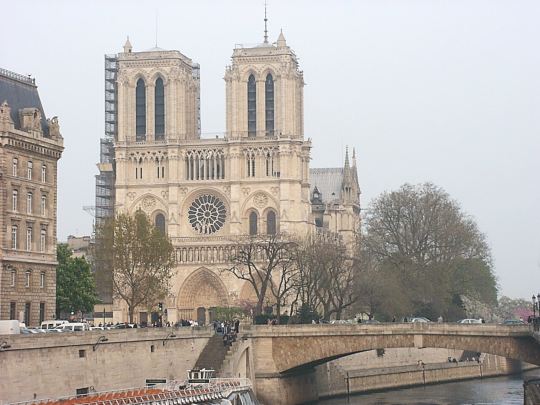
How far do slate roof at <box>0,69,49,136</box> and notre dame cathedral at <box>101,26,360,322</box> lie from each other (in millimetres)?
66337

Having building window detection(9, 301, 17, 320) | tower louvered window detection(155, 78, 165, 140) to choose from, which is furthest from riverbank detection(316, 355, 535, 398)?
tower louvered window detection(155, 78, 165, 140)

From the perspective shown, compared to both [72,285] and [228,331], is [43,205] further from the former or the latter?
[72,285]

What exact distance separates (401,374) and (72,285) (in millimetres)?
25097

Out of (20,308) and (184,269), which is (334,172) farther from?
(20,308)

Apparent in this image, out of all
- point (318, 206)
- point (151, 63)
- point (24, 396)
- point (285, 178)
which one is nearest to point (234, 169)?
point (285, 178)

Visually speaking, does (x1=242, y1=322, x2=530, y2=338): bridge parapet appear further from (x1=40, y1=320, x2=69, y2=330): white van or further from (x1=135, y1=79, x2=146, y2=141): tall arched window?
(x1=135, y1=79, x2=146, y2=141): tall arched window

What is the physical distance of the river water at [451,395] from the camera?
8581cm

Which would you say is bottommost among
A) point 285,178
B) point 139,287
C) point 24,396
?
point 24,396

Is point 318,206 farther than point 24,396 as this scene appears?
Yes

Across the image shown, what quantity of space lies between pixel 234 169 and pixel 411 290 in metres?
41.3

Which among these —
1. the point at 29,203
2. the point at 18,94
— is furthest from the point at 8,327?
the point at 18,94

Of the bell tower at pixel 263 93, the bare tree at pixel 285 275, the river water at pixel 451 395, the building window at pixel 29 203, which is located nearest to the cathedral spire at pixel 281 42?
the bell tower at pixel 263 93

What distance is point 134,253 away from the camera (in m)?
94.4

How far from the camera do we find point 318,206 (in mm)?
177000
